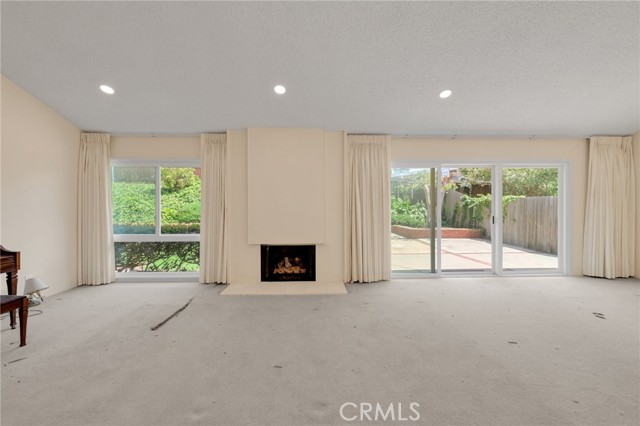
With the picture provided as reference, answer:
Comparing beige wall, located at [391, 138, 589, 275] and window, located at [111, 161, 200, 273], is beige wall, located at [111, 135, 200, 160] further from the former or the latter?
beige wall, located at [391, 138, 589, 275]

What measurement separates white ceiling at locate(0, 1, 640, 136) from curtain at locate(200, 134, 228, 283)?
474mm

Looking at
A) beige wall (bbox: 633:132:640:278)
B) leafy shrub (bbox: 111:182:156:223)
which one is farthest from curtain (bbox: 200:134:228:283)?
beige wall (bbox: 633:132:640:278)

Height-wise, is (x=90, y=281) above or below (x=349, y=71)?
below

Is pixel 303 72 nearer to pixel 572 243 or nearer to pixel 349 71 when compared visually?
pixel 349 71

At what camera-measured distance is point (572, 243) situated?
466cm

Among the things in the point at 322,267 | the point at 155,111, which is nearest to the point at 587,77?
the point at 322,267

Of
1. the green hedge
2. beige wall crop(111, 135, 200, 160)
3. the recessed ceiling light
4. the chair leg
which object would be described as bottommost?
the chair leg

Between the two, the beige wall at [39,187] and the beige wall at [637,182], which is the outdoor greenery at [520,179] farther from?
the beige wall at [39,187]

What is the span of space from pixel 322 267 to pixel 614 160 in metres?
4.89

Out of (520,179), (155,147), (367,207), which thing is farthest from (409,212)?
(155,147)

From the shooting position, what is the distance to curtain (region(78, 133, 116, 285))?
13.7 feet

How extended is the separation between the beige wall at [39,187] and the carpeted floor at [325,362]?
23.9 inches

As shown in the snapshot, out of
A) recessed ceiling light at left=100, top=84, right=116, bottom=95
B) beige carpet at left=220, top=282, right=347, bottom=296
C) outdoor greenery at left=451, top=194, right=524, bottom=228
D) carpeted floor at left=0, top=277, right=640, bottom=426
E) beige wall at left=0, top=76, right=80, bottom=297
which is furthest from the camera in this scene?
outdoor greenery at left=451, top=194, right=524, bottom=228

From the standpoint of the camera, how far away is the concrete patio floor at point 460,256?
15.4 ft
